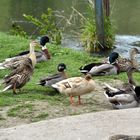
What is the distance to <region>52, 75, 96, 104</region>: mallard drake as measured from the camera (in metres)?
8.87

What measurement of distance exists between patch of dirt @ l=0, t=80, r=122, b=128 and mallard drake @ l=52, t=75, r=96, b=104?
9.2 inches

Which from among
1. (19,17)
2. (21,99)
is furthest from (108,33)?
(21,99)

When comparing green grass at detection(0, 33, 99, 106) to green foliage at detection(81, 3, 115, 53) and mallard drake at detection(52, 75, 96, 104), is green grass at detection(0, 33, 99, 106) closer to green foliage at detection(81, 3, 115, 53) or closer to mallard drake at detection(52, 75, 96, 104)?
mallard drake at detection(52, 75, 96, 104)

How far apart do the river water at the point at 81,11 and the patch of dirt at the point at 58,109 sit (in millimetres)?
8879

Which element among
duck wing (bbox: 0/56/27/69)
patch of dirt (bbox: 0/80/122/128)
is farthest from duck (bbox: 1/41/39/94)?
duck wing (bbox: 0/56/27/69)

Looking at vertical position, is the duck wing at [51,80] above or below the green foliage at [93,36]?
above

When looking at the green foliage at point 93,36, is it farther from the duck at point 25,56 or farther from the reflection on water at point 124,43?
the duck at point 25,56

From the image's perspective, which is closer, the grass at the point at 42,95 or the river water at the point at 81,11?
the grass at the point at 42,95

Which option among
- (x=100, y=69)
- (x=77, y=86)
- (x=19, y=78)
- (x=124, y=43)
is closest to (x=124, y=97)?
(x=77, y=86)

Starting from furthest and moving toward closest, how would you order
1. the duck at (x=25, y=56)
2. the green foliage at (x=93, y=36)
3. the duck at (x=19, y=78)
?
1. the green foliage at (x=93, y=36)
2. the duck at (x=25, y=56)
3. the duck at (x=19, y=78)

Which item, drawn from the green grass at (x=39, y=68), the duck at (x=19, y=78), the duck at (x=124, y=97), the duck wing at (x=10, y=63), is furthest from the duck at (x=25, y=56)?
the duck at (x=124, y=97)

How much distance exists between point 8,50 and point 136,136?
898 centimetres

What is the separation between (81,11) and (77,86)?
1782cm

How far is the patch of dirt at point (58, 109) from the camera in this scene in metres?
8.01
